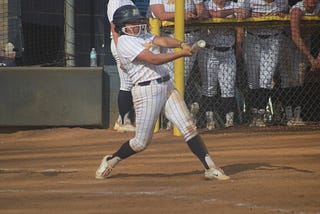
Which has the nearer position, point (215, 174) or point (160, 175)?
point (215, 174)

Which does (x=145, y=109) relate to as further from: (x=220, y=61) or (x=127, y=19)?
(x=220, y=61)

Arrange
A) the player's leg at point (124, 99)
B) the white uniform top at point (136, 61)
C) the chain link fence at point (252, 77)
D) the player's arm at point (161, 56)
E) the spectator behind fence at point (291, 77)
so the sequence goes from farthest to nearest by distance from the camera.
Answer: the spectator behind fence at point (291, 77)
the chain link fence at point (252, 77)
the player's leg at point (124, 99)
the white uniform top at point (136, 61)
the player's arm at point (161, 56)

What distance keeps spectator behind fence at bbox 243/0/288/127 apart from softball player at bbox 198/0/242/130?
0.24 meters

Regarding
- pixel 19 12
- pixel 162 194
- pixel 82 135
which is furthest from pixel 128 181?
pixel 19 12

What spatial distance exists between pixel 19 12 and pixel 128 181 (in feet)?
→ 20.4

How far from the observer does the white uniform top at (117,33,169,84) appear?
272 inches

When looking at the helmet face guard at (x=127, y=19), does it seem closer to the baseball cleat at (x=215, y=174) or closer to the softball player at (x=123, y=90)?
the baseball cleat at (x=215, y=174)

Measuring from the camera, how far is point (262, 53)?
11.1m

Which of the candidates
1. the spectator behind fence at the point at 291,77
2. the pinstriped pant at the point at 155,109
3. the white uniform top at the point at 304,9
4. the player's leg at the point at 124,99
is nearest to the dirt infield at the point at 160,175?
the player's leg at the point at 124,99

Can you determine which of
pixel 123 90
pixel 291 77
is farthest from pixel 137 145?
pixel 291 77

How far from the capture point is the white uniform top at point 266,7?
36.1ft

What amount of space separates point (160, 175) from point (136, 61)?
1256 millimetres

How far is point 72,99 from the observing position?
11.8 meters

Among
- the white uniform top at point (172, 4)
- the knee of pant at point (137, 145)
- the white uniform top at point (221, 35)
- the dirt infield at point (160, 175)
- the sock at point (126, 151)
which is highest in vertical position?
the white uniform top at point (172, 4)
